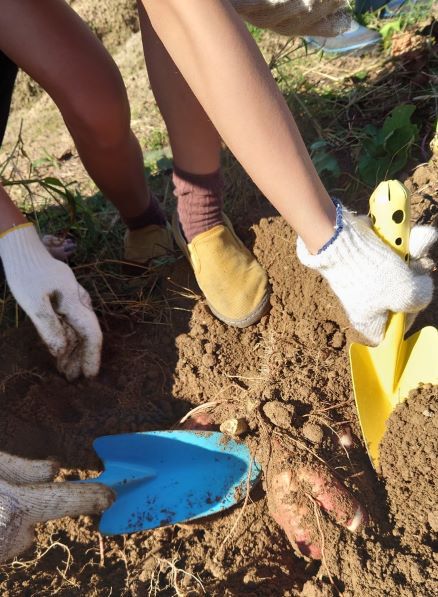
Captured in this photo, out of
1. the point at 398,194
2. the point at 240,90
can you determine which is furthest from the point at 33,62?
the point at 398,194

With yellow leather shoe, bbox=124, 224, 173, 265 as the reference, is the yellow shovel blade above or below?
below

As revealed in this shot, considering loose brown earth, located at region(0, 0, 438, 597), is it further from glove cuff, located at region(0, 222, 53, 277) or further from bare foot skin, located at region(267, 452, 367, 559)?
glove cuff, located at region(0, 222, 53, 277)

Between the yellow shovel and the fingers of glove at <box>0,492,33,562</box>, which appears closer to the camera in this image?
the fingers of glove at <box>0,492,33,562</box>

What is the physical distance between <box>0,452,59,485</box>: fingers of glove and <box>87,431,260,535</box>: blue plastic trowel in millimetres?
114

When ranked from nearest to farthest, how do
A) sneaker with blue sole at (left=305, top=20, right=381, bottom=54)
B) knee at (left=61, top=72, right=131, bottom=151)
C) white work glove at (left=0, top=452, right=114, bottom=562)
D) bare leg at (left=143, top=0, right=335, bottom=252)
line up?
bare leg at (left=143, top=0, right=335, bottom=252), white work glove at (left=0, top=452, right=114, bottom=562), knee at (left=61, top=72, right=131, bottom=151), sneaker with blue sole at (left=305, top=20, right=381, bottom=54)

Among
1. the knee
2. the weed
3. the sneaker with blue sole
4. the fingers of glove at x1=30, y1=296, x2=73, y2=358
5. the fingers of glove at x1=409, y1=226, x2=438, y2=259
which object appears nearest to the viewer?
the fingers of glove at x1=409, y1=226, x2=438, y2=259

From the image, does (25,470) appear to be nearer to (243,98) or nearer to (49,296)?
(49,296)

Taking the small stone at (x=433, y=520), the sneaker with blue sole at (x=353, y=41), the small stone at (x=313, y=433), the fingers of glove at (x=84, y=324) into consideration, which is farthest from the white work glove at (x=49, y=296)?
the sneaker with blue sole at (x=353, y=41)

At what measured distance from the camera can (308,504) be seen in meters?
1.25

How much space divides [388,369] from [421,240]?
29cm

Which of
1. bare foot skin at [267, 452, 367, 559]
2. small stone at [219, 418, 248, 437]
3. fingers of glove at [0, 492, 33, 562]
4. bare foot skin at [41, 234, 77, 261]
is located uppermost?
bare foot skin at [41, 234, 77, 261]

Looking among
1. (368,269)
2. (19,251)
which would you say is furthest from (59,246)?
(368,269)

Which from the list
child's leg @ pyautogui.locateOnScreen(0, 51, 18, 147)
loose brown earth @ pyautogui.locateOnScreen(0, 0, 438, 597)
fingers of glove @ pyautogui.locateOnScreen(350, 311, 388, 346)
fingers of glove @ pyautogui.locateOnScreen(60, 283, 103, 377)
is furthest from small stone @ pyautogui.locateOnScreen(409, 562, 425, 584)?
child's leg @ pyautogui.locateOnScreen(0, 51, 18, 147)

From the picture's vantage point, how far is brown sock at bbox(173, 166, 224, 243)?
5.32ft
